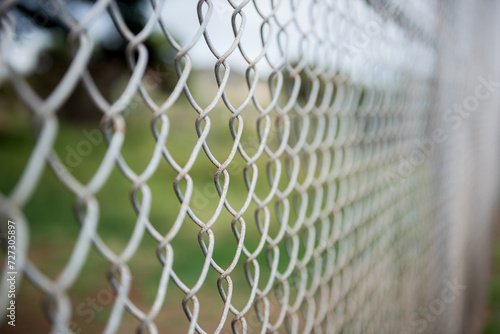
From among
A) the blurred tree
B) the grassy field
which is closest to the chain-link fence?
the grassy field

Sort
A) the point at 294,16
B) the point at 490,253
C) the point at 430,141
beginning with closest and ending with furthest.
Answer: the point at 294,16 < the point at 430,141 < the point at 490,253

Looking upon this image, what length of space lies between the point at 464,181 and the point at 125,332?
282 cm

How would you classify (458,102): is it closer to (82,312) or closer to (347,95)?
(347,95)

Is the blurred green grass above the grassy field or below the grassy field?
above

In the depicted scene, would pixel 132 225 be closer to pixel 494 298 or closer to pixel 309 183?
pixel 494 298

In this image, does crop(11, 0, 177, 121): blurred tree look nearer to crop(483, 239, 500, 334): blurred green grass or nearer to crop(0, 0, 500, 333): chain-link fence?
crop(0, 0, 500, 333): chain-link fence

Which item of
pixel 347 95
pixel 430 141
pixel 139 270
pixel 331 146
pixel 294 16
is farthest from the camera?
pixel 139 270

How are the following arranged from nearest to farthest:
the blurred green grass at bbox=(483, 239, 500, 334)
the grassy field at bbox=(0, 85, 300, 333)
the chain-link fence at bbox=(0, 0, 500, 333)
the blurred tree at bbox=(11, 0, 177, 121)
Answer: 1. the chain-link fence at bbox=(0, 0, 500, 333)
2. the blurred green grass at bbox=(483, 239, 500, 334)
3. the grassy field at bbox=(0, 85, 300, 333)
4. the blurred tree at bbox=(11, 0, 177, 121)

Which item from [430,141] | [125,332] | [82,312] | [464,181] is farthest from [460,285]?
[82,312]

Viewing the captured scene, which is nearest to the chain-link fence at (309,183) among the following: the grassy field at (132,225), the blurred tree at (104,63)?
the grassy field at (132,225)

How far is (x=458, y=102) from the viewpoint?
9.53ft

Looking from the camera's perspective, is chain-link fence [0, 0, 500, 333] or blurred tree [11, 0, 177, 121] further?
blurred tree [11, 0, 177, 121]

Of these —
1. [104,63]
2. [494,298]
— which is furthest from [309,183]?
[104,63]

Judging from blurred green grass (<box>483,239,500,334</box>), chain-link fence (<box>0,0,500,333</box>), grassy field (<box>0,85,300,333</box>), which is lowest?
grassy field (<box>0,85,300,333</box>)
